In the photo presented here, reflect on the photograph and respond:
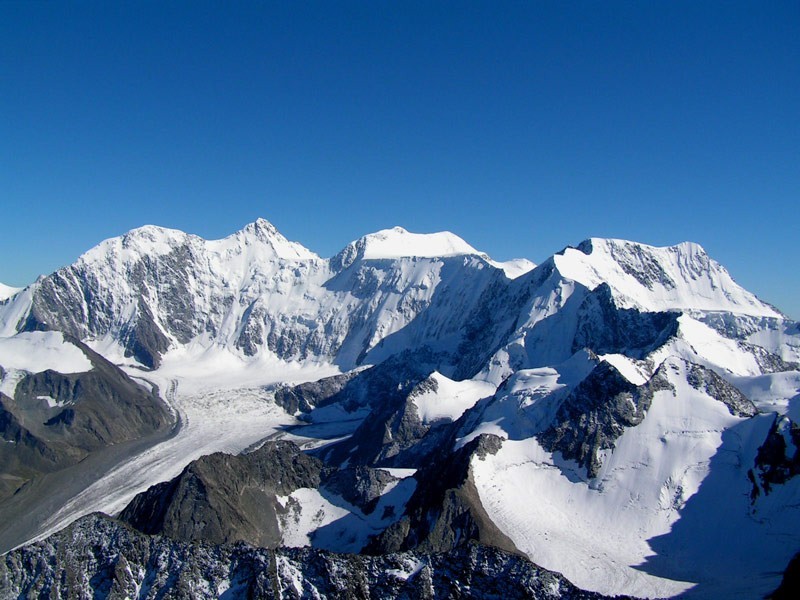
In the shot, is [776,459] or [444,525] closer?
[444,525]

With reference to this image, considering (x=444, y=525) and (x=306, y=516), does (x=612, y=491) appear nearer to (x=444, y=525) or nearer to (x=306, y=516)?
(x=444, y=525)

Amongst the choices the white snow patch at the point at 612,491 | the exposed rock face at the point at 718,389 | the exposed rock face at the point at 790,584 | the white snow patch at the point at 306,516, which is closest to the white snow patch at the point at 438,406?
the white snow patch at the point at 612,491

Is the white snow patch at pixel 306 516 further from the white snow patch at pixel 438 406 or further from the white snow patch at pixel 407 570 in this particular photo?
the white snow patch at pixel 438 406

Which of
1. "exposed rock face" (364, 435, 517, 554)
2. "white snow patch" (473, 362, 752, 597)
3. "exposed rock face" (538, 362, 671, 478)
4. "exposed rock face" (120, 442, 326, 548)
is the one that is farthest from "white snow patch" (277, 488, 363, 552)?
"exposed rock face" (538, 362, 671, 478)

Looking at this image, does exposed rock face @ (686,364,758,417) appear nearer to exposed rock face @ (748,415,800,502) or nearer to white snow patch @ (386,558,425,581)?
exposed rock face @ (748,415,800,502)

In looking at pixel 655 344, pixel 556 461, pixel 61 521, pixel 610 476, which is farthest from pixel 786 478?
pixel 61 521

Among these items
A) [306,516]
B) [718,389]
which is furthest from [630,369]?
[306,516]

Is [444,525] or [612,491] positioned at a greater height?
[612,491]
